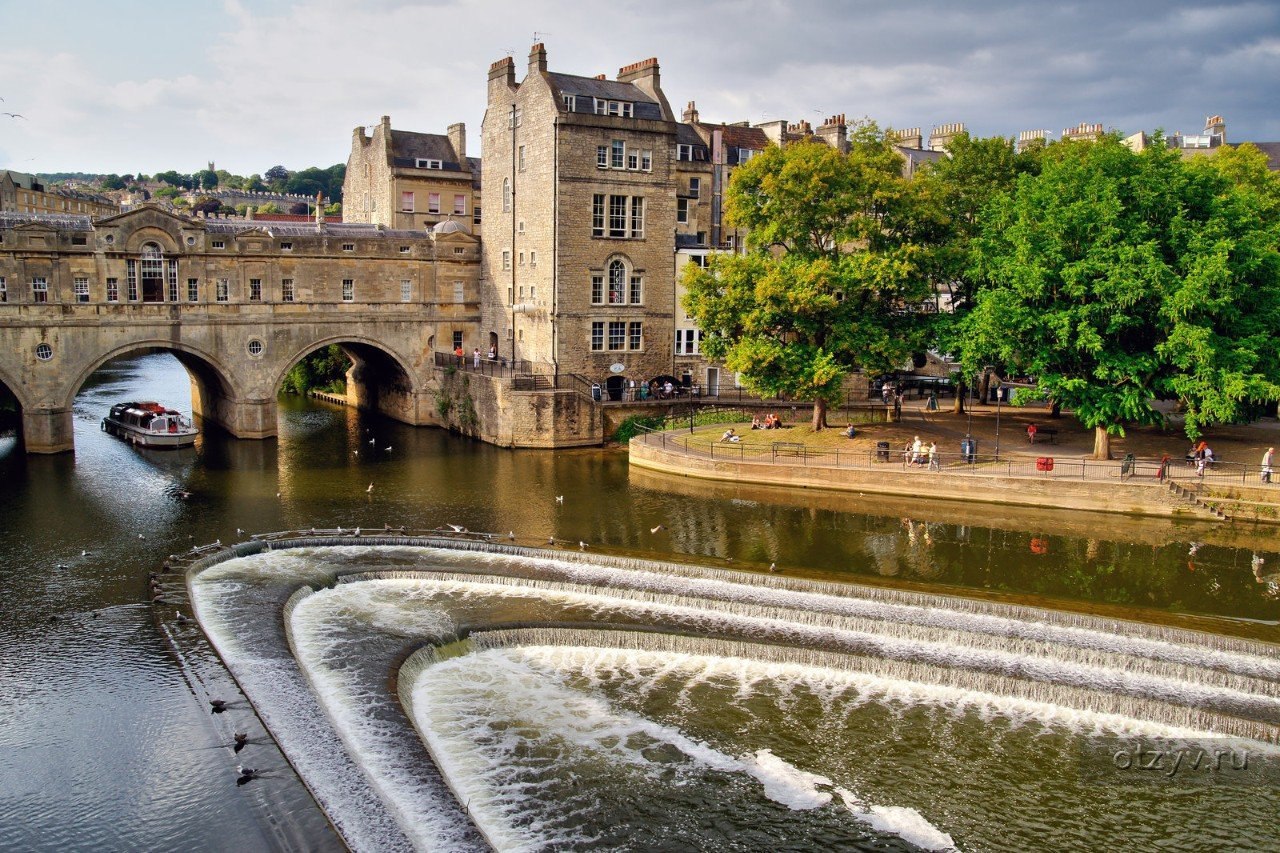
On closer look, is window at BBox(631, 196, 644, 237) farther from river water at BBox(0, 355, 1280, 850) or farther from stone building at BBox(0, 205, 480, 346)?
river water at BBox(0, 355, 1280, 850)

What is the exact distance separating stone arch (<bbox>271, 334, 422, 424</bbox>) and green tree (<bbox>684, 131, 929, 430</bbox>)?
18.3 m

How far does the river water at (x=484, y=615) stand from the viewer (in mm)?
17484

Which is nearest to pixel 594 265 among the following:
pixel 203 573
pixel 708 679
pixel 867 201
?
pixel 867 201

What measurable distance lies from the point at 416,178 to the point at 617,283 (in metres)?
21.2

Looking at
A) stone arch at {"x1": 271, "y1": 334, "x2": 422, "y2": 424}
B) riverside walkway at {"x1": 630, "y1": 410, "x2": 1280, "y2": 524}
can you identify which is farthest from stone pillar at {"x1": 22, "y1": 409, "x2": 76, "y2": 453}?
riverside walkway at {"x1": 630, "y1": 410, "x2": 1280, "y2": 524}

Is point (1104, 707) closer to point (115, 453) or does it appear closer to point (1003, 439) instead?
point (1003, 439)

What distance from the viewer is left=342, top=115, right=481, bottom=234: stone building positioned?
Answer: 6762cm

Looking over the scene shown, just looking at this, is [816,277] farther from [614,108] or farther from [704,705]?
[704,705]

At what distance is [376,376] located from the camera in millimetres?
61750

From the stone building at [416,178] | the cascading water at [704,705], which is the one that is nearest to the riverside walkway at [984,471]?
the cascading water at [704,705]

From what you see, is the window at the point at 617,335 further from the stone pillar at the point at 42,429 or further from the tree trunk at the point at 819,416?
the stone pillar at the point at 42,429

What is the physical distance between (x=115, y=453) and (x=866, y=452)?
32.6 m

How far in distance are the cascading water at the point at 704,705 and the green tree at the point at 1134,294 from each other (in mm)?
14959

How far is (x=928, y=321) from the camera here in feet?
143
